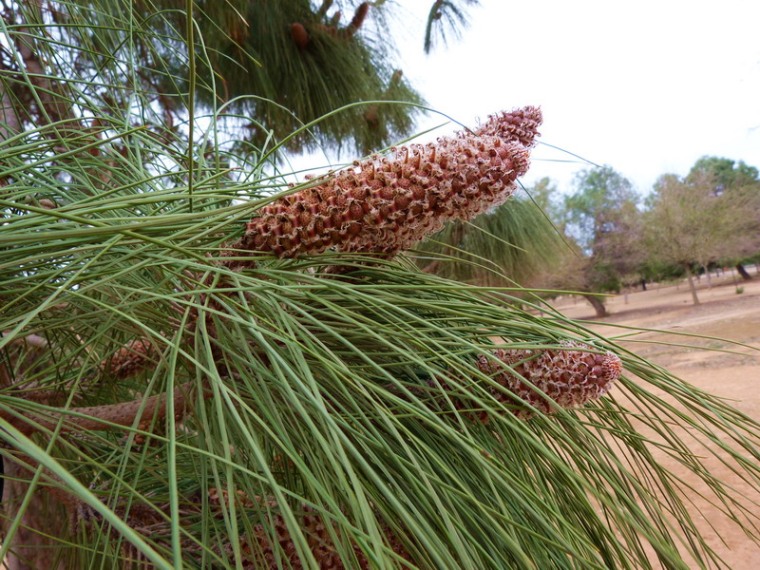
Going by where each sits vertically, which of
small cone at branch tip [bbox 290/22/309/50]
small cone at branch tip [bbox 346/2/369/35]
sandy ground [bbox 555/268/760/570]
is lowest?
sandy ground [bbox 555/268/760/570]

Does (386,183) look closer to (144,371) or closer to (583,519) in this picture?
(583,519)

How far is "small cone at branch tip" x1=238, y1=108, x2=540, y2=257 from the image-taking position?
0.28m

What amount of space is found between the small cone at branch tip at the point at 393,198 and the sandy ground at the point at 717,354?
0.34 ft

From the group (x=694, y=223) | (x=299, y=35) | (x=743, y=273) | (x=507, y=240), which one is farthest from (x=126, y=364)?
(x=743, y=273)

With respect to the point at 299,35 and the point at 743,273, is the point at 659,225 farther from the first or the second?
the point at 299,35

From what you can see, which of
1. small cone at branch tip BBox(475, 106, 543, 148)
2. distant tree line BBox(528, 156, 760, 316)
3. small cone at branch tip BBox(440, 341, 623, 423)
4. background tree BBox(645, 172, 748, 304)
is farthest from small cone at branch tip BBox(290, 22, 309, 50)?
background tree BBox(645, 172, 748, 304)

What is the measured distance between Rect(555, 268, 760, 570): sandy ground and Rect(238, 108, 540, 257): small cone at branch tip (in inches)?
4.0

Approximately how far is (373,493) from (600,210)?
13.1 metres

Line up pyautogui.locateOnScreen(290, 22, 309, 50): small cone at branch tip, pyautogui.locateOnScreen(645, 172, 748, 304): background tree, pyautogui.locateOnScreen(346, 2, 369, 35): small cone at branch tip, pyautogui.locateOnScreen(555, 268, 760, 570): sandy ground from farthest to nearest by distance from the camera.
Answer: pyautogui.locateOnScreen(645, 172, 748, 304): background tree → pyautogui.locateOnScreen(346, 2, 369, 35): small cone at branch tip → pyautogui.locateOnScreen(290, 22, 309, 50): small cone at branch tip → pyautogui.locateOnScreen(555, 268, 760, 570): sandy ground

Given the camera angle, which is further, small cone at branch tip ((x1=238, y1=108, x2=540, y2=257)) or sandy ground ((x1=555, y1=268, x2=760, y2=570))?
sandy ground ((x1=555, y1=268, x2=760, y2=570))

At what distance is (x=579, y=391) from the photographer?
0.28 m

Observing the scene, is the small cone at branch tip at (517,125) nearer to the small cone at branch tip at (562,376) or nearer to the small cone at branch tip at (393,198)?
the small cone at branch tip at (393,198)

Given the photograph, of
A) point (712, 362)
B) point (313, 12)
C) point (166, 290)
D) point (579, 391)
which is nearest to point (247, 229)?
point (166, 290)

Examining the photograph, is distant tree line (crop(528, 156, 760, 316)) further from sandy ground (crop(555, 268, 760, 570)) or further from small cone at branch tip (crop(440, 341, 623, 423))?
small cone at branch tip (crop(440, 341, 623, 423))
